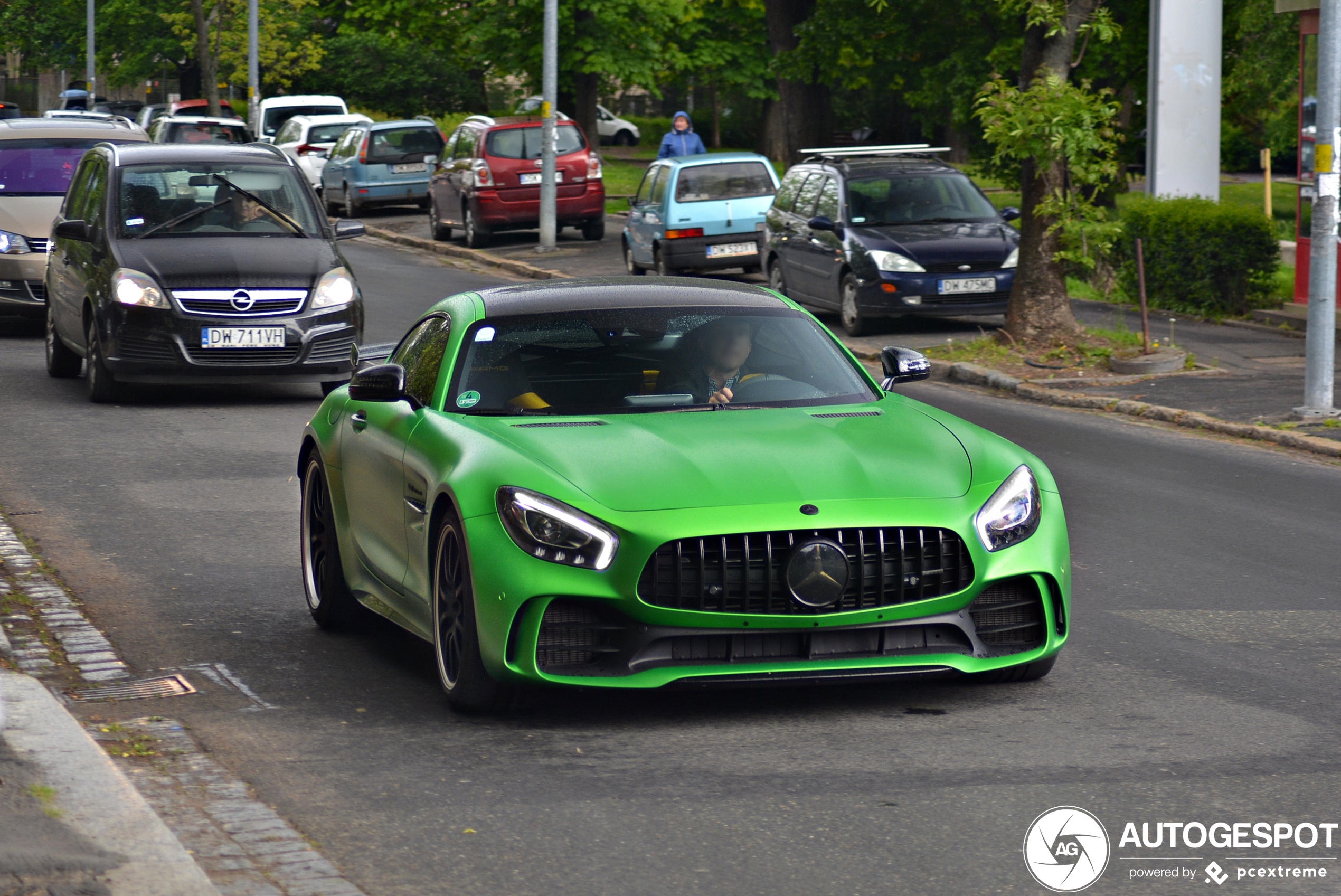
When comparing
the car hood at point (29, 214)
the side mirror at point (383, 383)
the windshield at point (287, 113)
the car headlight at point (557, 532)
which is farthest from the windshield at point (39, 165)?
the windshield at point (287, 113)

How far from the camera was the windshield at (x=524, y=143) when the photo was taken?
103 ft

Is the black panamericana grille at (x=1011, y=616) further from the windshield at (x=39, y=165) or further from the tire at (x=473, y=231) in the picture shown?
the tire at (x=473, y=231)

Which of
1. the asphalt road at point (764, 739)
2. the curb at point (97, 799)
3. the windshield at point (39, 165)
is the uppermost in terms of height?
the windshield at point (39, 165)

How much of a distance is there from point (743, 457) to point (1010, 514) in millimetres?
874

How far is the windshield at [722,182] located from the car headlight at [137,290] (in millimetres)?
11271

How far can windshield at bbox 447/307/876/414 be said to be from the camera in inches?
271

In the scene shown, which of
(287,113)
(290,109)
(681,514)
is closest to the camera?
(681,514)

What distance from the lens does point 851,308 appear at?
65.0 ft

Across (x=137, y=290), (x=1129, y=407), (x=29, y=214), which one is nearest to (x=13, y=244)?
(x=29, y=214)

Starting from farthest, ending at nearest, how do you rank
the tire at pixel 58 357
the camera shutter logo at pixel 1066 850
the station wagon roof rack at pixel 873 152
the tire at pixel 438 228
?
the tire at pixel 438 228, the station wagon roof rack at pixel 873 152, the tire at pixel 58 357, the camera shutter logo at pixel 1066 850

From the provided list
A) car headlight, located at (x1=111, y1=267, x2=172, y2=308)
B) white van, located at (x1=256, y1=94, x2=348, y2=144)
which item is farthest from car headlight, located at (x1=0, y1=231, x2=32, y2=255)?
white van, located at (x1=256, y1=94, x2=348, y2=144)

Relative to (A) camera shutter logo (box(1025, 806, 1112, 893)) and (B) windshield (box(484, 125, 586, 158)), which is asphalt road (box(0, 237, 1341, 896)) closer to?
(A) camera shutter logo (box(1025, 806, 1112, 893))

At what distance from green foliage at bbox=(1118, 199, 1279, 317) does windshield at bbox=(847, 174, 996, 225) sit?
6.76 feet

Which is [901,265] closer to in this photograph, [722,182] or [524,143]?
[722,182]
